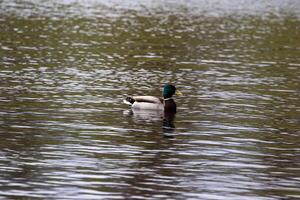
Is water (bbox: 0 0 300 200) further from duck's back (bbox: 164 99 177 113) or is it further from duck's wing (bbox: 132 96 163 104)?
duck's wing (bbox: 132 96 163 104)

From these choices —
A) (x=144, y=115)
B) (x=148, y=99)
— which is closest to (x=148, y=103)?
(x=148, y=99)

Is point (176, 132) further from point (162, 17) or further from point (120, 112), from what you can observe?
point (162, 17)

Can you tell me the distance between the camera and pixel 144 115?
38.2 m

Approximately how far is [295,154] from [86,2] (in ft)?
316

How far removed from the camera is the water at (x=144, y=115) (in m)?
25.4

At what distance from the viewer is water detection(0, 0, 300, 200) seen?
25.4m

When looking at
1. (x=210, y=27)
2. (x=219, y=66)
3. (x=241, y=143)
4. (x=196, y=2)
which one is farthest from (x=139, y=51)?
(x=196, y=2)

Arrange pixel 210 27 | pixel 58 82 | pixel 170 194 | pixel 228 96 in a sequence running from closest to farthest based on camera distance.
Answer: pixel 170 194
pixel 228 96
pixel 58 82
pixel 210 27

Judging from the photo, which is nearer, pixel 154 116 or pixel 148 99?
pixel 154 116

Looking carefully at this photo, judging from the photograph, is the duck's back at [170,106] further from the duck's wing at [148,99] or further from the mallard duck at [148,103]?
the duck's wing at [148,99]

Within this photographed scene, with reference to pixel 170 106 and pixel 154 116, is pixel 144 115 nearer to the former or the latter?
pixel 154 116

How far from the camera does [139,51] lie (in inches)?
2552

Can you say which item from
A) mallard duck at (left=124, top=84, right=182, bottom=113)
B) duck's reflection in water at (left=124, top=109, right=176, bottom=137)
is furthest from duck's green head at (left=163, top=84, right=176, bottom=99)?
duck's reflection in water at (left=124, top=109, right=176, bottom=137)

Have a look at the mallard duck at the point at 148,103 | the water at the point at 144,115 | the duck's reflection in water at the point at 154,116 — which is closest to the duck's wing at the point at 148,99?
the mallard duck at the point at 148,103
